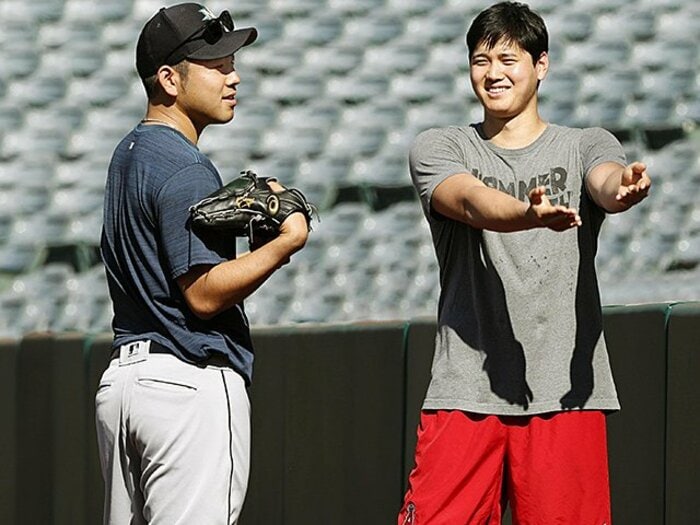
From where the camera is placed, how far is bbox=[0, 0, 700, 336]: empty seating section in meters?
5.47

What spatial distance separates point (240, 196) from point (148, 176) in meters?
0.19

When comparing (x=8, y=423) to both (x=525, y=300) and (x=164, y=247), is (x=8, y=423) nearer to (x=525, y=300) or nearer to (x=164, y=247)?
(x=164, y=247)

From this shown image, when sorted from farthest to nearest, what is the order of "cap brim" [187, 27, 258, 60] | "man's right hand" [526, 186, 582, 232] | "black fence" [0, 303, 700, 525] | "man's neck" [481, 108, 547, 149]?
"black fence" [0, 303, 700, 525] → "man's neck" [481, 108, 547, 149] → "cap brim" [187, 27, 258, 60] → "man's right hand" [526, 186, 582, 232]

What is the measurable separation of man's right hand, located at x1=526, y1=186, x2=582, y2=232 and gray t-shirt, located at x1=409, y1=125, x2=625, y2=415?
370 mm

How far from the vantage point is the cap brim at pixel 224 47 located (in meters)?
3.46

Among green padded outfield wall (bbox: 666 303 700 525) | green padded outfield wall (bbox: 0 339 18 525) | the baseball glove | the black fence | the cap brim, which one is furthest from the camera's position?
green padded outfield wall (bbox: 0 339 18 525)

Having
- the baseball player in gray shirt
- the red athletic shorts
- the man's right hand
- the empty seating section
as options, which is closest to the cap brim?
the baseball player in gray shirt

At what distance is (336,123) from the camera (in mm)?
5570

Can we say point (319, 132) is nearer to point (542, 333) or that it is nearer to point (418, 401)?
point (418, 401)

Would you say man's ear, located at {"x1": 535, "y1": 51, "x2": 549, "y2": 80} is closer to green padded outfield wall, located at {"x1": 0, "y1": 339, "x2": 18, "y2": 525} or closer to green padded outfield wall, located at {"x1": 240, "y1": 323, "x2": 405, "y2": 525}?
green padded outfield wall, located at {"x1": 240, "y1": 323, "x2": 405, "y2": 525}

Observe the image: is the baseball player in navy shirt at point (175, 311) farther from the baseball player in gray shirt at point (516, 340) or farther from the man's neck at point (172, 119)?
the baseball player in gray shirt at point (516, 340)

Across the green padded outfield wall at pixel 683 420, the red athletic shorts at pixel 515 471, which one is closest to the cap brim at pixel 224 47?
the red athletic shorts at pixel 515 471

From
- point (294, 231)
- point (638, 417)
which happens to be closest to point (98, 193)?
point (638, 417)

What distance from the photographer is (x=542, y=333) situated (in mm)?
3520
